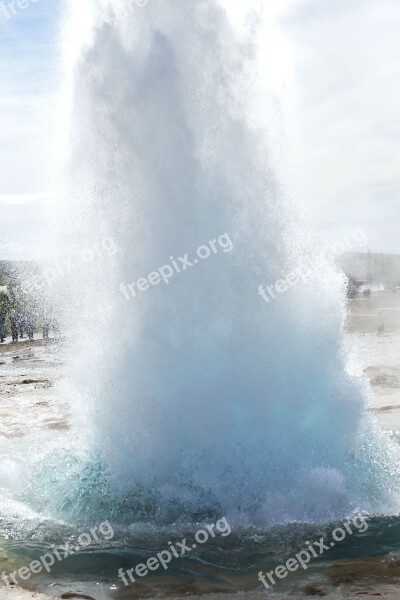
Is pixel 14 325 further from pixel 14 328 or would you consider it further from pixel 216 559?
pixel 216 559

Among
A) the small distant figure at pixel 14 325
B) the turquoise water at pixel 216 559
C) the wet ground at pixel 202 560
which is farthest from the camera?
the small distant figure at pixel 14 325

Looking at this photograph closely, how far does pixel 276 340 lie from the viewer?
9430 mm

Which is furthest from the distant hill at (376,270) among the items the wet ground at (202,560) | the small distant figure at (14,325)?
the wet ground at (202,560)

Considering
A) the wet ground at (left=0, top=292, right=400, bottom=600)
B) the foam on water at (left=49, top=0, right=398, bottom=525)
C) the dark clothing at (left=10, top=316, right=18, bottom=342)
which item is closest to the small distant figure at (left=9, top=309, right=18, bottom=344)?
the dark clothing at (left=10, top=316, right=18, bottom=342)

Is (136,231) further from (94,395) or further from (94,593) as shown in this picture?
(94,593)

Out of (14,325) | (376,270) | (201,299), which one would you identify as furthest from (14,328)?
(376,270)

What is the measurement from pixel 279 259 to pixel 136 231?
2070mm

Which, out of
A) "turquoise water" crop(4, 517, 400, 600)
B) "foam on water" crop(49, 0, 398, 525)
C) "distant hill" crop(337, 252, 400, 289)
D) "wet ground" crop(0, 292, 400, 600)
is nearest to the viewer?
"wet ground" crop(0, 292, 400, 600)

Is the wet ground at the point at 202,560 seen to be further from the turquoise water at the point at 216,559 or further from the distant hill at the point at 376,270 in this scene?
the distant hill at the point at 376,270

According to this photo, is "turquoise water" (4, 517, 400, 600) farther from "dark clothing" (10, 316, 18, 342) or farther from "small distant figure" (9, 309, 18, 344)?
"dark clothing" (10, 316, 18, 342)

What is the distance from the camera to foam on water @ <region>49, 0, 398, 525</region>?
30.1 ft

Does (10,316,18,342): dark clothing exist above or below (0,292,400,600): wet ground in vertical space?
above

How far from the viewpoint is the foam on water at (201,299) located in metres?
9.18

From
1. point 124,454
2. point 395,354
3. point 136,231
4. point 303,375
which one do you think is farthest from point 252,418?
point 395,354
